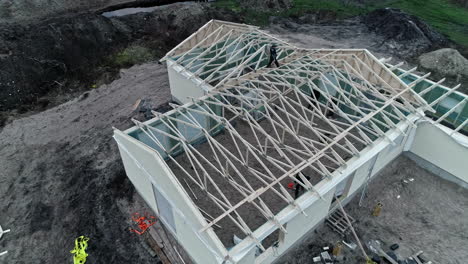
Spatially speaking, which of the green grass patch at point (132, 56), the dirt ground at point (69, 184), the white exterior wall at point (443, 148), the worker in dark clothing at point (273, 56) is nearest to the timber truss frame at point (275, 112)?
the worker in dark clothing at point (273, 56)

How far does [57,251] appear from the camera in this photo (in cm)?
1388

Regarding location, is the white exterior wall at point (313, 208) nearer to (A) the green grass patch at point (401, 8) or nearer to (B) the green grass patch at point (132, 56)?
(B) the green grass patch at point (132, 56)

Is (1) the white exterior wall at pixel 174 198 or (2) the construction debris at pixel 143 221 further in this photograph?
(2) the construction debris at pixel 143 221

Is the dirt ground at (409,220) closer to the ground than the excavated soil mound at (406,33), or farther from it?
closer to the ground

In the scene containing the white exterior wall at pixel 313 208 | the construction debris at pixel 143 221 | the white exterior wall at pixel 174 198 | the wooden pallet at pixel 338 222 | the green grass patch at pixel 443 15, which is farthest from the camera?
the green grass patch at pixel 443 15

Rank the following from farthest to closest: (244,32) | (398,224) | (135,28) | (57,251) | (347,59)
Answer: (135,28) < (244,32) < (347,59) < (398,224) < (57,251)

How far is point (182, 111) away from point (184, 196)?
20.7 feet

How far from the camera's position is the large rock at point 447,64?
2630 cm

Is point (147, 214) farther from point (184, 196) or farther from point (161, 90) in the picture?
point (161, 90)

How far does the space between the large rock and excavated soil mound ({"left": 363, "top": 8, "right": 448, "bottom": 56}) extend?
256 cm

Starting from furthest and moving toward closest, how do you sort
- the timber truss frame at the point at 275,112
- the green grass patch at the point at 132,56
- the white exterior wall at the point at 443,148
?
the green grass patch at the point at 132,56 → the white exterior wall at the point at 443,148 → the timber truss frame at the point at 275,112

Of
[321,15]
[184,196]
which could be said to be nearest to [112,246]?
[184,196]

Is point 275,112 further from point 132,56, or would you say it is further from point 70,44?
point 70,44

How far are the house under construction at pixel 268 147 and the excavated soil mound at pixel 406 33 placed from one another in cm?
1333
